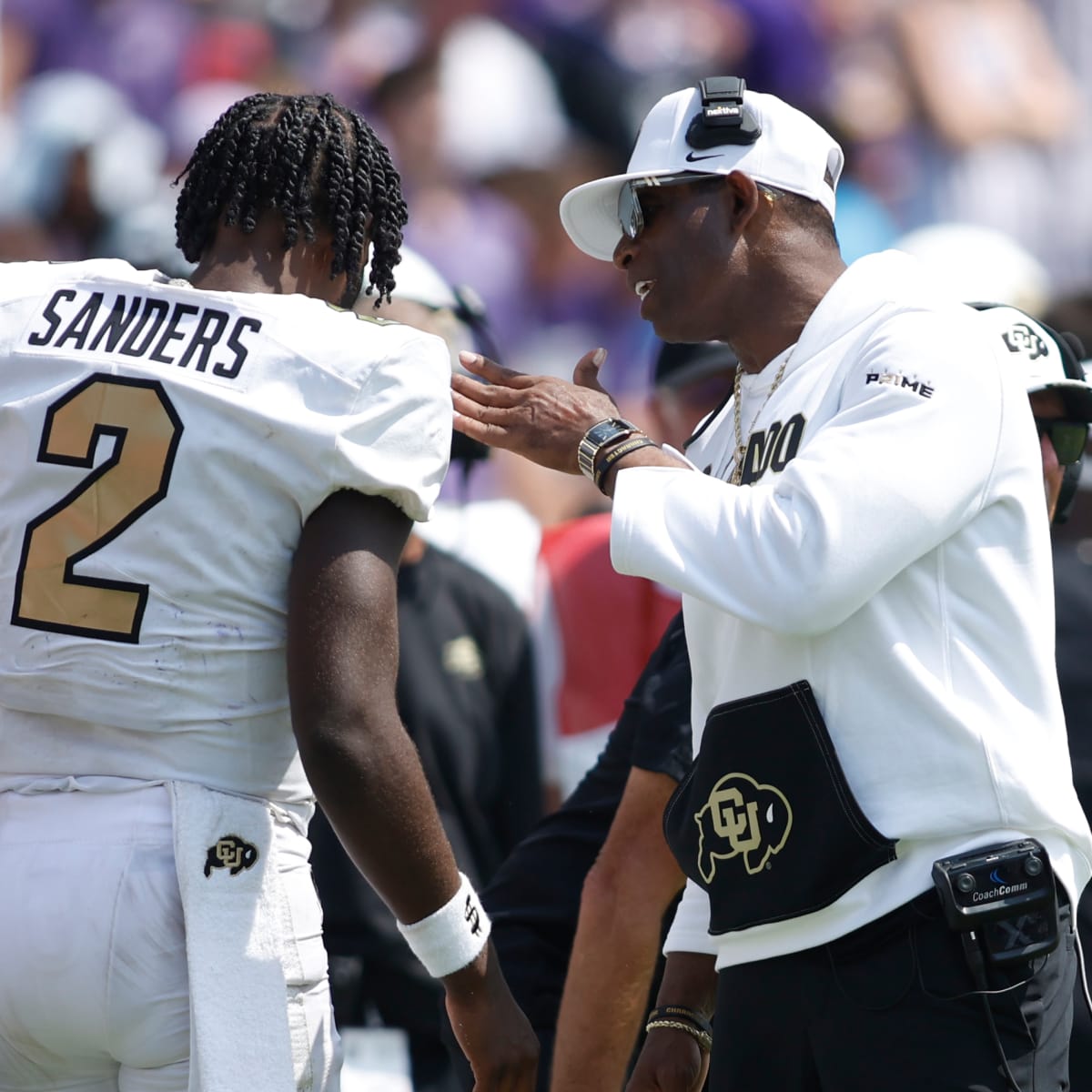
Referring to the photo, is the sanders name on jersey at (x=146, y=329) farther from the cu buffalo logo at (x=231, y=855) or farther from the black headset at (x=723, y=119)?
the black headset at (x=723, y=119)

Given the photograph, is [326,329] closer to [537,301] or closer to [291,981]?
[291,981]

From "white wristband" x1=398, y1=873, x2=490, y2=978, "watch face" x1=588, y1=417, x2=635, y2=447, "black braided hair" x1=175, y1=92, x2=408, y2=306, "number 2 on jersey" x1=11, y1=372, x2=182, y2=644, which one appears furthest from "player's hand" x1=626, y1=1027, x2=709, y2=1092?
"black braided hair" x1=175, y1=92, x2=408, y2=306

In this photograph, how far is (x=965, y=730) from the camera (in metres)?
2.21

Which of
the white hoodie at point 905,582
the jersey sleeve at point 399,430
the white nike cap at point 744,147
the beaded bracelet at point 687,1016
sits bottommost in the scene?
the beaded bracelet at point 687,1016

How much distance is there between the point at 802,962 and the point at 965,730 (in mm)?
389

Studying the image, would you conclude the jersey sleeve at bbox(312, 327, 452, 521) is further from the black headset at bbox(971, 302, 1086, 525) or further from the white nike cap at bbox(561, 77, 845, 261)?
the black headset at bbox(971, 302, 1086, 525)

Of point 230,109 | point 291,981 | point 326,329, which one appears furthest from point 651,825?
point 230,109

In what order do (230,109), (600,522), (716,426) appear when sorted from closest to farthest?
(230,109) → (716,426) → (600,522)

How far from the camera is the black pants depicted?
219cm

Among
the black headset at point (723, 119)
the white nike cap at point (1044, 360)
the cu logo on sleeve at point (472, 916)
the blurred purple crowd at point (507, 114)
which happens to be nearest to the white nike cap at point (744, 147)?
the black headset at point (723, 119)

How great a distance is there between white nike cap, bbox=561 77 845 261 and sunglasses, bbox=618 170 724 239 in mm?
11

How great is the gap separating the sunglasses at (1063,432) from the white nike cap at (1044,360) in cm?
2

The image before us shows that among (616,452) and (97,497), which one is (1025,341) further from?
(97,497)

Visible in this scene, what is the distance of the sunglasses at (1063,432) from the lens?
3.30 m
